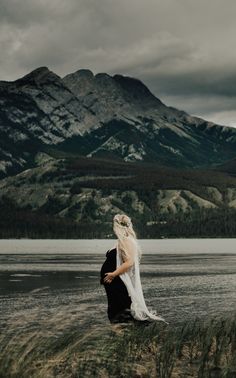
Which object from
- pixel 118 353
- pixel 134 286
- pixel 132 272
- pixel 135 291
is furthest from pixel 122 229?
pixel 118 353

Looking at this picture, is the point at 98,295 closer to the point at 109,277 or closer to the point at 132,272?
the point at 132,272

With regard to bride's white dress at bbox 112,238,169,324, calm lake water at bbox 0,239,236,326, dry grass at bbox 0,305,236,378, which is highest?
bride's white dress at bbox 112,238,169,324

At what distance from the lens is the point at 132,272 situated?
19516mm

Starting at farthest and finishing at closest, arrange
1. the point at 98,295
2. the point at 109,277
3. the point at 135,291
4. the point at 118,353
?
the point at 98,295, the point at 135,291, the point at 109,277, the point at 118,353

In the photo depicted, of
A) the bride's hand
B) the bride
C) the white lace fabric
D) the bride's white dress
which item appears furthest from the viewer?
the bride's white dress

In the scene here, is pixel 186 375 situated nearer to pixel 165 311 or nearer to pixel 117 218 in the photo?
pixel 117 218

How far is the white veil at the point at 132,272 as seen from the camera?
62.1 feet

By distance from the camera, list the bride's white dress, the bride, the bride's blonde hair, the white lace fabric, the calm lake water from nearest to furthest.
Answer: the bride's blonde hair < the bride < the white lace fabric < the bride's white dress < the calm lake water

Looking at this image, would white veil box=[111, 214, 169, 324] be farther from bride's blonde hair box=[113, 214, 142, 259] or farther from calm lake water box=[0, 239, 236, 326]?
calm lake water box=[0, 239, 236, 326]

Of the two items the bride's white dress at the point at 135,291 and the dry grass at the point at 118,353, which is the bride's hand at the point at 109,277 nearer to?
the bride's white dress at the point at 135,291

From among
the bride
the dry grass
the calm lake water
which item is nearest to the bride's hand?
the bride

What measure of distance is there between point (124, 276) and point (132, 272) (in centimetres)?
27

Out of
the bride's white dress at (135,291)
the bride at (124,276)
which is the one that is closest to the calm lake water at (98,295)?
the bride at (124,276)

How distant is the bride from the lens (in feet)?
62.3
